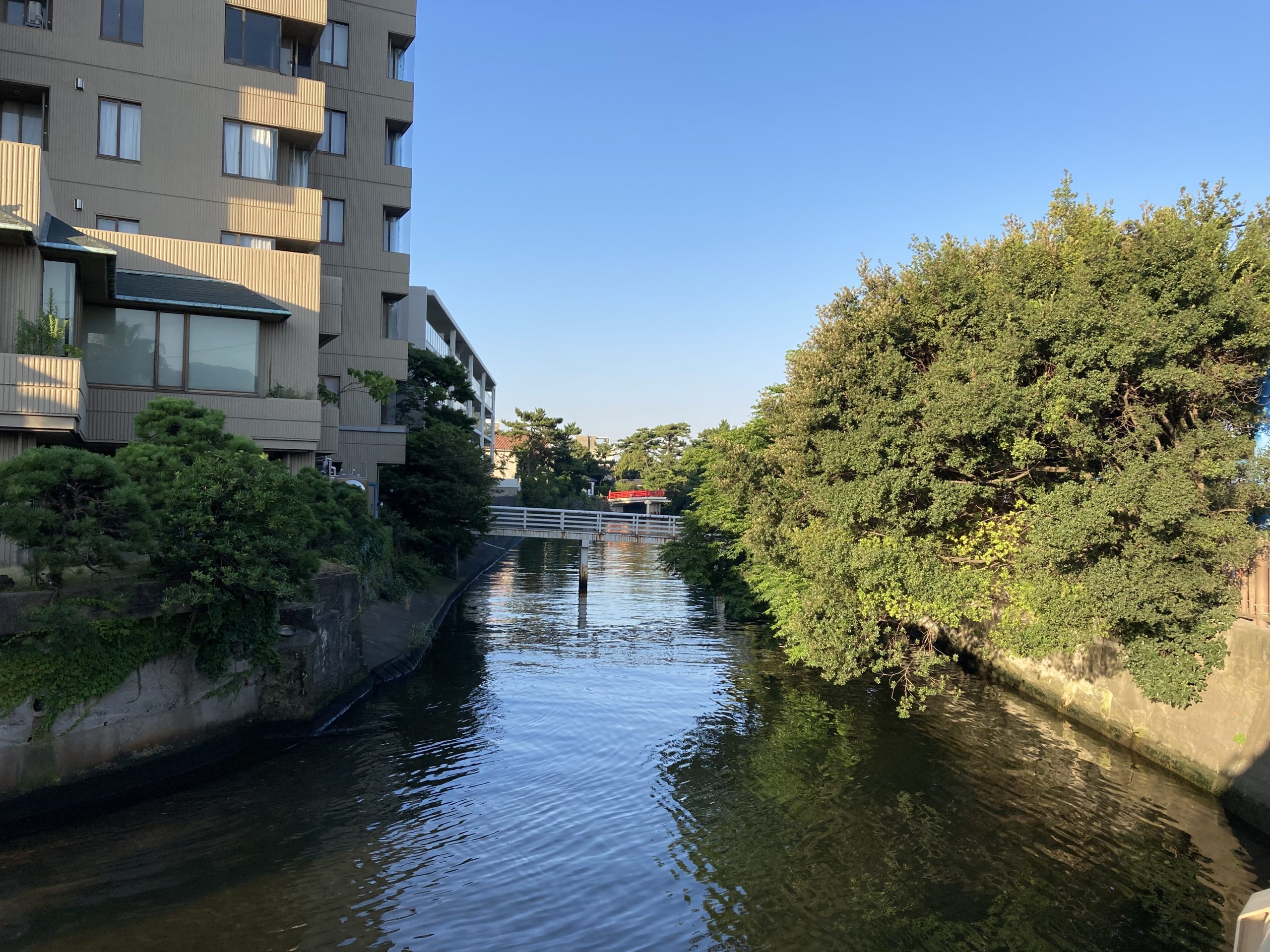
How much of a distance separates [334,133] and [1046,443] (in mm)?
30054

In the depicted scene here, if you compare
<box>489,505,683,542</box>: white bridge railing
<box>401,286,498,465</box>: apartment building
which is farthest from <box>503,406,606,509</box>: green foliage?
<box>489,505,683,542</box>: white bridge railing

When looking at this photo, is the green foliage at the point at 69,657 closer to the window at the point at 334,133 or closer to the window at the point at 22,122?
the window at the point at 22,122

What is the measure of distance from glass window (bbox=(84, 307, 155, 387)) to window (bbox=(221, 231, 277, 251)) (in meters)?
5.59

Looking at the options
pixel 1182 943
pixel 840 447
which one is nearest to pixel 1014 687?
pixel 840 447

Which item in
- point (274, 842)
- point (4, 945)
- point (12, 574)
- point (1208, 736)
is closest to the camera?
point (4, 945)

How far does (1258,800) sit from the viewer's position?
16641 mm

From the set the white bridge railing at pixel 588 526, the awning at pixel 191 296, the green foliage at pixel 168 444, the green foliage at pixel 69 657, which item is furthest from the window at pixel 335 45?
the green foliage at pixel 69 657

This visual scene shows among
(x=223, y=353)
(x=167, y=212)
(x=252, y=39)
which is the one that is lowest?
(x=223, y=353)

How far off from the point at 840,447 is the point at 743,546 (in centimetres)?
1072

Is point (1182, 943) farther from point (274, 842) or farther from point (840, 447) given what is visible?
point (274, 842)

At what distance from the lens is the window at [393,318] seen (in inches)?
1519

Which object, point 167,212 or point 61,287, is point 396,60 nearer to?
point 167,212

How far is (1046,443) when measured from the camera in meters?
19.4

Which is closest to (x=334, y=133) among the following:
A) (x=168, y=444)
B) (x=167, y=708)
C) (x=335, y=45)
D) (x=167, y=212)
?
(x=335, y=45)
